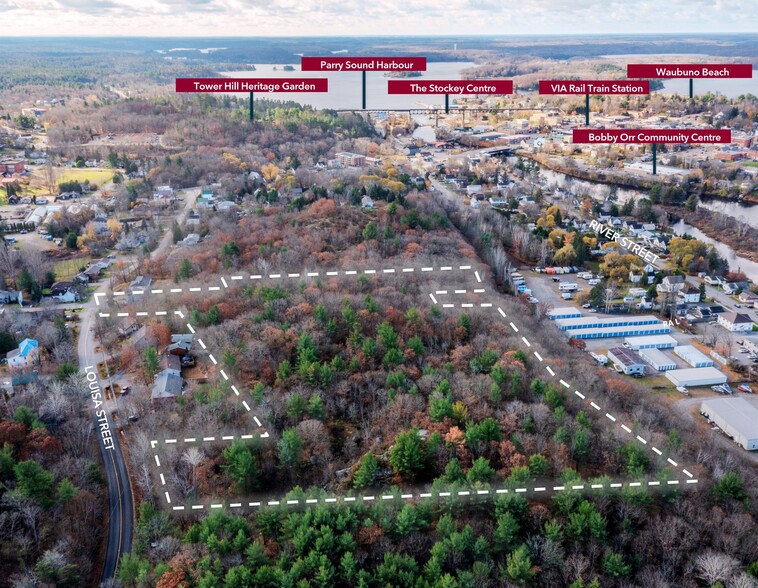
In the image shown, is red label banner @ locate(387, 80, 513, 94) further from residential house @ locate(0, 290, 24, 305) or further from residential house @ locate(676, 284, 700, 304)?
residential house @ locate(0, 290, 24, 305)

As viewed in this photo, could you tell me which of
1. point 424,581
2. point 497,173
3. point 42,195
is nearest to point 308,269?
point 424,581

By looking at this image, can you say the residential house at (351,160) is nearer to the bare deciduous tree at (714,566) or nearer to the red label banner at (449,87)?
the red label banner at (449,87)

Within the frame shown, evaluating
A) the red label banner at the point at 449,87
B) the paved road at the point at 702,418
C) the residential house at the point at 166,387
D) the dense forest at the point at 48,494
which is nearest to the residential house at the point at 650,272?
the paved road at the point at 702,418

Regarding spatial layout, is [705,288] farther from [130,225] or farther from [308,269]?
[130,225]

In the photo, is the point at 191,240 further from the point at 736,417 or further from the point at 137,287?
the point at 736,417

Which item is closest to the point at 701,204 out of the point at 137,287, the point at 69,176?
the point at 137,287

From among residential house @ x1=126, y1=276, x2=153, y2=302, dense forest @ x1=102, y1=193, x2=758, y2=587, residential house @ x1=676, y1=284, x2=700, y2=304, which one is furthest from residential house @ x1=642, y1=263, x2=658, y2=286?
residential house @ x1=126, y1=276, x2=153, y2=302
